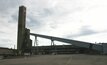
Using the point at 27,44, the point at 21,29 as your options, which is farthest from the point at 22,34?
the point at 27,44

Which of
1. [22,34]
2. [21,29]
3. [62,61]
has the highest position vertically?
[21,29]

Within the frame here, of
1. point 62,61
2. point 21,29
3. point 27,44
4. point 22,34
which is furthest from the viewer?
point 27,44

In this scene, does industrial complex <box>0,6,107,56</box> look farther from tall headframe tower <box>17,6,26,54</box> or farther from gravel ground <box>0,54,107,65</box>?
gravel ground <box>0,54,107,65</box>

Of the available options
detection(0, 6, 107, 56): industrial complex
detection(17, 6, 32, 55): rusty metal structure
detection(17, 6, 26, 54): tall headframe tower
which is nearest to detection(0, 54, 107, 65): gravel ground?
detection(0, 6, 107, 56): industrial complex

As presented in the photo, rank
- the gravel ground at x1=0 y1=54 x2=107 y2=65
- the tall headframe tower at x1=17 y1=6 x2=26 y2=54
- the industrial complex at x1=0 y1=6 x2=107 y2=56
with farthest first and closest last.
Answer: the tall headframe tower at x1=17 y1=6 x2=26 y2=54
the industrial complex at x1=0 y1=6 x2=107 y2=56
the gravel ground at x1=0 y1=54 x2=107 y2=65

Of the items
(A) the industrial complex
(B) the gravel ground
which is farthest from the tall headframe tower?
(B) the gravel ground

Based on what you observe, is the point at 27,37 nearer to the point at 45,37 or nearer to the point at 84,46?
the point at 45,37

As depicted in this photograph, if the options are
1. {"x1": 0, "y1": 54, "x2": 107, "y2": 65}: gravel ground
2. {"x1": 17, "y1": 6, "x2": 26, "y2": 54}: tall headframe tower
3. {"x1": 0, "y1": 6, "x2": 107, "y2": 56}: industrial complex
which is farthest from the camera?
{"x1": 17, "y1": 6, "x2": 26, "y2": 54}: tall headframe tower

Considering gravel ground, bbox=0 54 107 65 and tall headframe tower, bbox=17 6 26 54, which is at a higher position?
tall headframe tower, bbox=17 6 26 54

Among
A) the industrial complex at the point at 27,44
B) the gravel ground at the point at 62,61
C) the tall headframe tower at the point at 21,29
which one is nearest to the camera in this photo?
the gravel ground at the point at 62,61

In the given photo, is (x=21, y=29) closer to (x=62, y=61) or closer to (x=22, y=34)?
(x=22, y=34)

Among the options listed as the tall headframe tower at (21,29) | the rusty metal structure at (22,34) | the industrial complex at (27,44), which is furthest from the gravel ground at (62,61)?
the rusty metal structure at (22,34)

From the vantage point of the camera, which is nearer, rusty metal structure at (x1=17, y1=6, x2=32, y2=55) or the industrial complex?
the industrial complex

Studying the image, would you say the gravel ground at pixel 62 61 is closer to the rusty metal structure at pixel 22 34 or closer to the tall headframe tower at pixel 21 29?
the tall headframe tower at pixel 21 29
